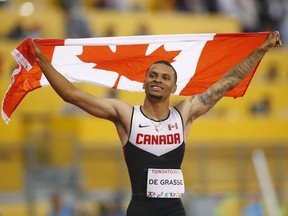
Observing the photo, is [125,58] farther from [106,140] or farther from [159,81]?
[106,140]

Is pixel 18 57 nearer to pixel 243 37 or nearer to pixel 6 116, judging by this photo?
pixel 6 116

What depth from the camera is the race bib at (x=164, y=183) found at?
→ 29.0ft

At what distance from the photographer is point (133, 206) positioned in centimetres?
888

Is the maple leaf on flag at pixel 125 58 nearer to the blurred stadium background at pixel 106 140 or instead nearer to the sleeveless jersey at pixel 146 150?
the sleeveless jersey at pixel 146 150

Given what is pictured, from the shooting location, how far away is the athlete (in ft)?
29.1

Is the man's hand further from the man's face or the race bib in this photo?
the race bib

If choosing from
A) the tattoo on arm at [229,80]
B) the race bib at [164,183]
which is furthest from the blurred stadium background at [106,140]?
the race bib at [164,183]

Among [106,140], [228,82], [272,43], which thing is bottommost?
[228,82]

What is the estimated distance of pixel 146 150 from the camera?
8.94m

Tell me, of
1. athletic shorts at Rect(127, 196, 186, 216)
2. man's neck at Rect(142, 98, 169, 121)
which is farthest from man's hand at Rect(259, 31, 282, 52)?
athletic shorts at Rect(127, 196, 186, 216)

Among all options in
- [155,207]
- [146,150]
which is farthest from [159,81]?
[155,207]

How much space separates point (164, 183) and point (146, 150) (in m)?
0.33

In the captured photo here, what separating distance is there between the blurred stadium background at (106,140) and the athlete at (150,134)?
8029 millimetres

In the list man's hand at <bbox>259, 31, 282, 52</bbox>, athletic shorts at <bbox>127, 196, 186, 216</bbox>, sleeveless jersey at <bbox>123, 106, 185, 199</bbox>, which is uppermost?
man's hand at <bbox>259, 31, 282, 52</bbox>
